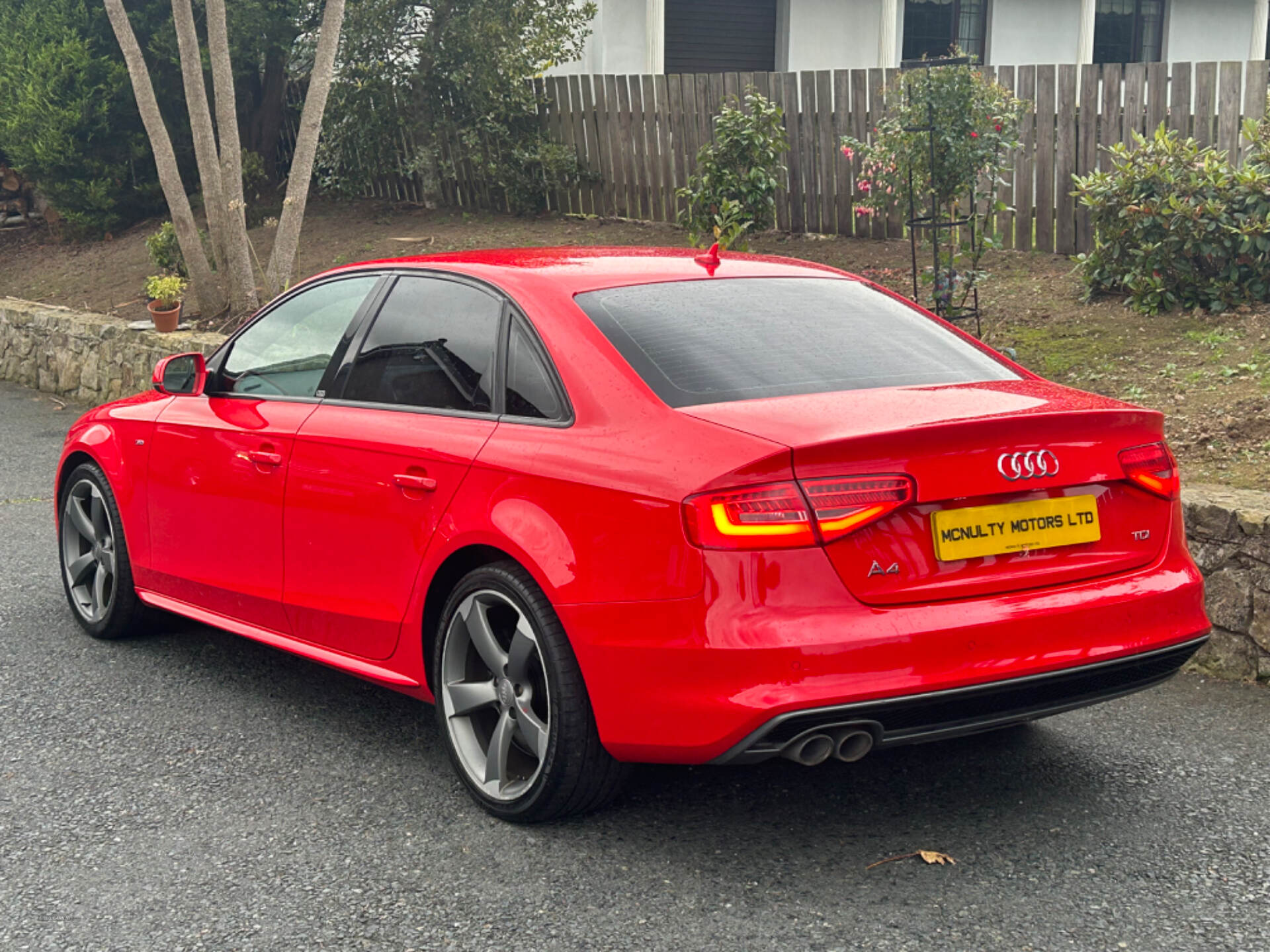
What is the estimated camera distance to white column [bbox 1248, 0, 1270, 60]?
2475 centimetres

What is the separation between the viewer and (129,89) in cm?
1750

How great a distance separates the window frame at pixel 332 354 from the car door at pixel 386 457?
62 millimetres

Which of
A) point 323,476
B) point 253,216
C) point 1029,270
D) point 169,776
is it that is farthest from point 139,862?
point 253,216

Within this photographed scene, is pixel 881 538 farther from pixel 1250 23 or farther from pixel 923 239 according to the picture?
pixel 1250 23

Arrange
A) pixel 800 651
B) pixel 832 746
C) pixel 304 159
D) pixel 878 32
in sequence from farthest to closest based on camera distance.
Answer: pixel 878 32, pixel 304 159, pixel 832 746, pixel 800 651

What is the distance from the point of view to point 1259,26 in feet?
81.6

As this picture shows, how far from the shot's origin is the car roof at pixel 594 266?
13.6ft

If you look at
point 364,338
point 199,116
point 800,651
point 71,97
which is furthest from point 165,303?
point 800,651

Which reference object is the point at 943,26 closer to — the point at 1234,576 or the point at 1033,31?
the point at 1033,31

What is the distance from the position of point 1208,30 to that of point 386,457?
24508mm

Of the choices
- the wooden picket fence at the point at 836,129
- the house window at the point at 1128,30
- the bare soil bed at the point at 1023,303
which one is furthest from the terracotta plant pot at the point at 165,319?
the house window at the point at 1128,30

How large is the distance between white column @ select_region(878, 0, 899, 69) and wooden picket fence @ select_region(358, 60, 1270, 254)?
21.6ft

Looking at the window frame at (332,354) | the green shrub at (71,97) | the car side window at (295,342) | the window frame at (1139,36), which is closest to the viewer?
the window frame at (332,354)

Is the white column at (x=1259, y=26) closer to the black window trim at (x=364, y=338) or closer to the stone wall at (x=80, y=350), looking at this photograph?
the stone wall at (x=80, y=350)
